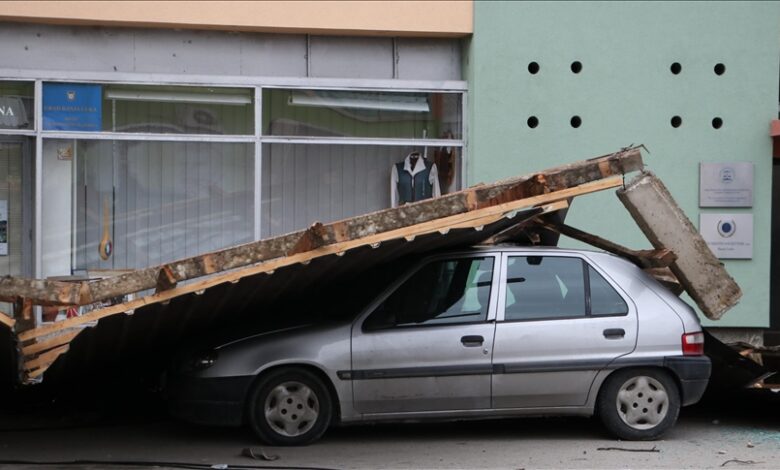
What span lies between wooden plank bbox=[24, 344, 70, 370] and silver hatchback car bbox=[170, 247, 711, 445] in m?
→ 0.86

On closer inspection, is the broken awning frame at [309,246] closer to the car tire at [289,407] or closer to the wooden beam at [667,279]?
the wooden beam at [667,279]

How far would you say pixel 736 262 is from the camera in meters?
13.5

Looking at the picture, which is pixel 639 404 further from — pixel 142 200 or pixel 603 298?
pixel 142 200

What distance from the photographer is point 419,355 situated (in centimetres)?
817

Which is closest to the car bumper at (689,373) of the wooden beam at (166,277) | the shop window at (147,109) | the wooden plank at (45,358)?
the wooden beam at (166,277)

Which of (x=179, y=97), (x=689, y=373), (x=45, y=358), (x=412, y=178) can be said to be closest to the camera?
(x=45, y=358)

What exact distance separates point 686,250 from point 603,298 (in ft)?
2.59

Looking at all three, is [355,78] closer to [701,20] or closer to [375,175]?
[375,175]

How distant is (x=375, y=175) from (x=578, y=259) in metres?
5.33

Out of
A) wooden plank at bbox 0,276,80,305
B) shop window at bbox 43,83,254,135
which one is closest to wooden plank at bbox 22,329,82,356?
wooden plank at bbox 0,276,80,305

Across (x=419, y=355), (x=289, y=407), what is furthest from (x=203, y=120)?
(x=419, y=355)

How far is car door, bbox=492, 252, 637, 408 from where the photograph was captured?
8219 mm

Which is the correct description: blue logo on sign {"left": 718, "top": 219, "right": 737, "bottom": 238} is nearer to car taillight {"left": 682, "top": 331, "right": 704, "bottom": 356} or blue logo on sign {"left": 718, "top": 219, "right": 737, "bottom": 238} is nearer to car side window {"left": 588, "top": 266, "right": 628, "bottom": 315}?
car taillight {"left": 682, "top": 331, "right": 704, "bottom": 356}

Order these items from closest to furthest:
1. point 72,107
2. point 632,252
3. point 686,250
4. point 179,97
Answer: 1. point 686,250
2. point 632,252
3. point 72,107
4. point 179,97
